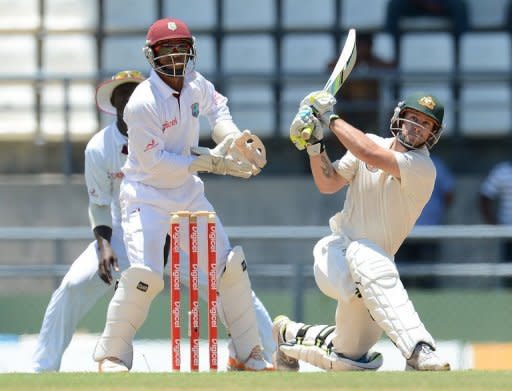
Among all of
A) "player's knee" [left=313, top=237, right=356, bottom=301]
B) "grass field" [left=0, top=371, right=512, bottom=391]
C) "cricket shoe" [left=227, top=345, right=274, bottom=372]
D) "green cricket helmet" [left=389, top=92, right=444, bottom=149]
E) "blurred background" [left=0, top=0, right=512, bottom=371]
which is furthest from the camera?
"blurred background" [left=0, top=0, right=512, bottom=371]

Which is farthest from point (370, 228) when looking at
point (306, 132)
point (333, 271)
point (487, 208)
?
point (487, 208)

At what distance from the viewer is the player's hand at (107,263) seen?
882cm

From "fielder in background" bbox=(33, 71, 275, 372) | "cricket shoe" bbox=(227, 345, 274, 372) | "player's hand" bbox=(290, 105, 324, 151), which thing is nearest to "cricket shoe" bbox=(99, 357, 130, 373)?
"cricket shoe" bbox=(227, 345, 274, 372)

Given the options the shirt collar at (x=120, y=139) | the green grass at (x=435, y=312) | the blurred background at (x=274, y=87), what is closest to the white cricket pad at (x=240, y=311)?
the shirt collar at (x=120, y=139)

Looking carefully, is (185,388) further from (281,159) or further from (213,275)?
(281,159)

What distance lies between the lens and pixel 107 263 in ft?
28.9

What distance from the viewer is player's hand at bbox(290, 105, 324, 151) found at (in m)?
7.80

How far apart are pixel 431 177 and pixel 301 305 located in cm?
308

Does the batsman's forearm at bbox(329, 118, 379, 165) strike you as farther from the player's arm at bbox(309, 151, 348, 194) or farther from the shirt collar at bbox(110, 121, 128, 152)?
the shirt collar at bbox(110, 121, 128, 152)

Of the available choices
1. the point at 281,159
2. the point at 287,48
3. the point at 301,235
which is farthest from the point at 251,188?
the point at 301,235

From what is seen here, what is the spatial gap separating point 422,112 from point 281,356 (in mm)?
1527

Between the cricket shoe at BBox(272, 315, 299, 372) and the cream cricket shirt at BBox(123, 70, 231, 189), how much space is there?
890 millimetres

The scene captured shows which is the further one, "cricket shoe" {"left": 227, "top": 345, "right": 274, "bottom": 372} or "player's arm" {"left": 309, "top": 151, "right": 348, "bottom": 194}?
"cricket shoe" {"left": 227, "top": 345, "right": 274, "bottom": 372}

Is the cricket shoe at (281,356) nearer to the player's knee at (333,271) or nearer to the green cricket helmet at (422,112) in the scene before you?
the player's knee at (333,271)
